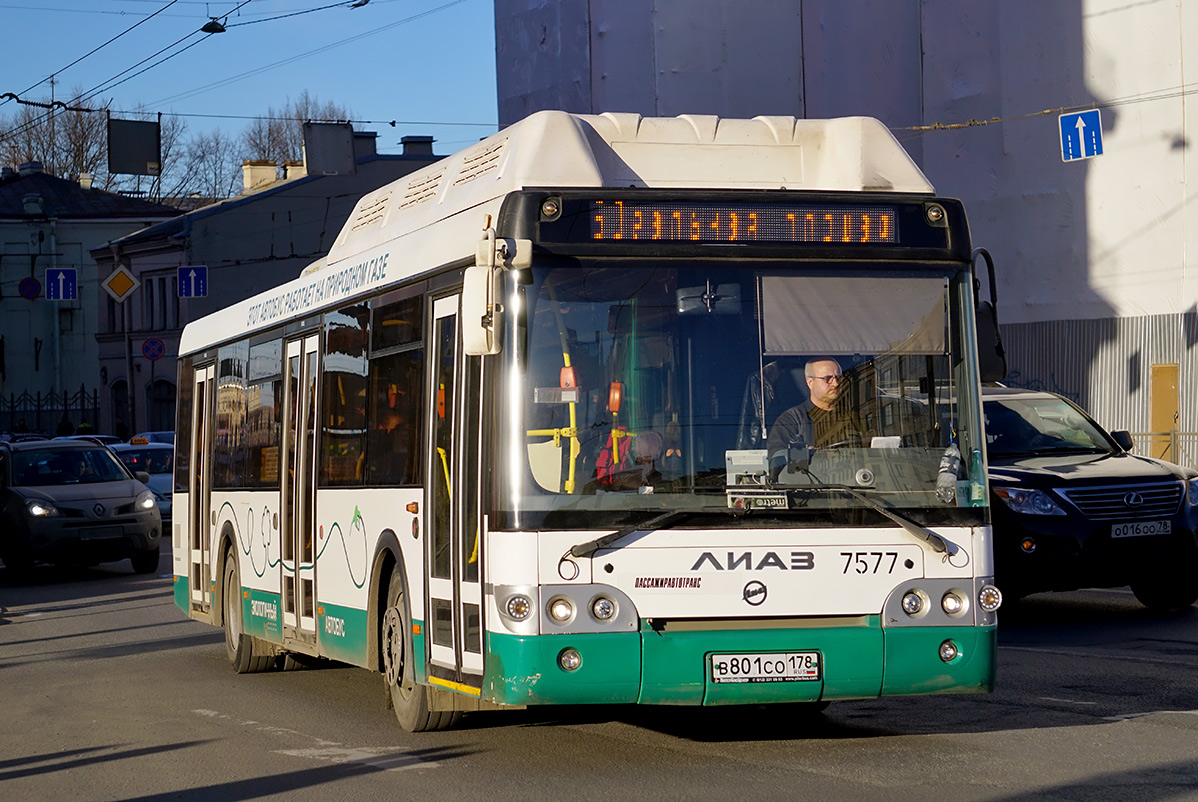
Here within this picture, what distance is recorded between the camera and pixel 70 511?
22.2m

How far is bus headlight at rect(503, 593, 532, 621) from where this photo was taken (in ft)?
24.3

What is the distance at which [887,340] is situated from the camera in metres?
7.80

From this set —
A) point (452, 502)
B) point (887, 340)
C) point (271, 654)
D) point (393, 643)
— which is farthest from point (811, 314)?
point (271, 654)

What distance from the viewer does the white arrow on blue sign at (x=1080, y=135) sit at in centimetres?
2541

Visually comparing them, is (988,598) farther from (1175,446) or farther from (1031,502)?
(1175,446)

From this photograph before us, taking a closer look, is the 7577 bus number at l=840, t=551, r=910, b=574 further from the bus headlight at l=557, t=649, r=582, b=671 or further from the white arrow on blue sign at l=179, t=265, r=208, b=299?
the white arrow on blue sign at l=179, t=265, r=208, b=299

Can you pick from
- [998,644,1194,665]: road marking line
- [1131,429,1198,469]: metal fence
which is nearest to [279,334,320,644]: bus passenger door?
[998,644,1194,665]: road marking line

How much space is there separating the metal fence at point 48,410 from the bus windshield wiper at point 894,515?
208 ft

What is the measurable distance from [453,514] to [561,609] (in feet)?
2.94

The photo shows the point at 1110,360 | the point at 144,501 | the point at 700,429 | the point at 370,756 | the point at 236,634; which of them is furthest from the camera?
the point at 1110,360

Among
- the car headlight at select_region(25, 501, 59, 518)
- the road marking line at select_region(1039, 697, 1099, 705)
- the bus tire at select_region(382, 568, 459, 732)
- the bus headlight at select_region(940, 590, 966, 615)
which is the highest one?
the car headlight at select_region(25, 501, 59, 518)

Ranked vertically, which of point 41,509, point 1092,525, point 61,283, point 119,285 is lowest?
point 1092,525

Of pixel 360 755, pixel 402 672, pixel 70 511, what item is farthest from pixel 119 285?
pixel 360 755

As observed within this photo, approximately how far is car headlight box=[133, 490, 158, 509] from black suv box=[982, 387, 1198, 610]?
41.7ft
